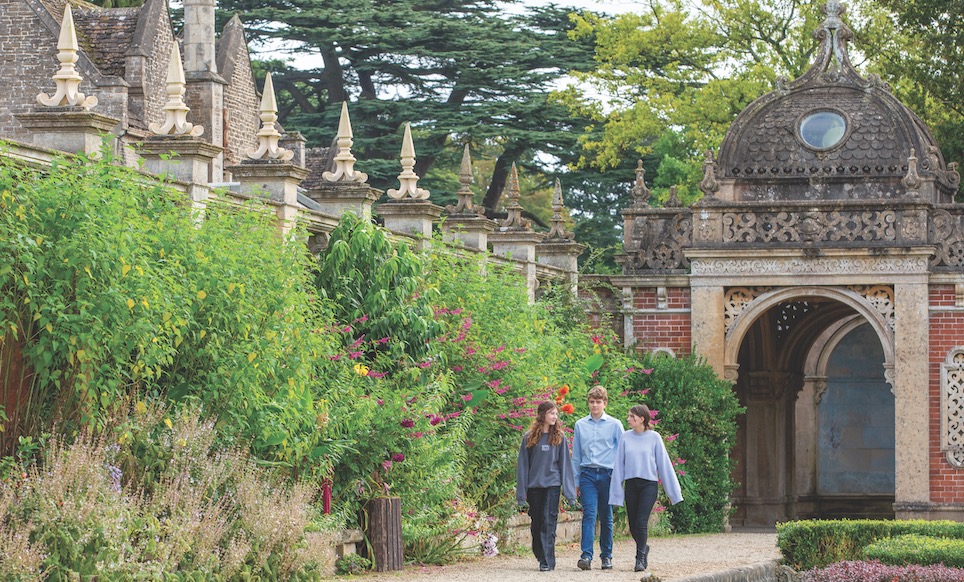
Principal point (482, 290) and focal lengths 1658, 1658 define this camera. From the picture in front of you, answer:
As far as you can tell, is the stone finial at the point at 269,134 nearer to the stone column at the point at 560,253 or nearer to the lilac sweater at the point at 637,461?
the lilac sweater at the point at 637,461

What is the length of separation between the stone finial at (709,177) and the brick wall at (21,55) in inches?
534

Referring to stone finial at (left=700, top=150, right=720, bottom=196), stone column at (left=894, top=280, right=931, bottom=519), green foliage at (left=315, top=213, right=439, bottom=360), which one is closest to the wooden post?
green foliage at (left=315, top=213, right=439, bottom=360)

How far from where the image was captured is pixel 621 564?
1314 cm

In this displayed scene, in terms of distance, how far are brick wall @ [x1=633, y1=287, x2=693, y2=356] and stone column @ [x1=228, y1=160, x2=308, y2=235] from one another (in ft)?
25.8

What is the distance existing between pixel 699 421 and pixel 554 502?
6.83m

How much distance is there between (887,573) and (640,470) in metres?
2.19

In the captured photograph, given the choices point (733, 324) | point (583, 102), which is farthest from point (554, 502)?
point (583, 102)

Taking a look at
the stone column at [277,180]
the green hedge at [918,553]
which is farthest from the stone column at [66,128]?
the green hedge at [918,553]

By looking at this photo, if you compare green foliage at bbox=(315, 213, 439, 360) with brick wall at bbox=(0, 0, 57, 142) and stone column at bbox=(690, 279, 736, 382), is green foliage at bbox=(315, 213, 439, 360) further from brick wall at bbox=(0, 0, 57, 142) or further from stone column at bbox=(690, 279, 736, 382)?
brick wall at bbox=(0, 0, 57, 142)

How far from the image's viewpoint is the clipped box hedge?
1447 centimetres

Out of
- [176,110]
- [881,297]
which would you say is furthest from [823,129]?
[176,110]

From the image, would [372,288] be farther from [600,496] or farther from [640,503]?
[640,503]

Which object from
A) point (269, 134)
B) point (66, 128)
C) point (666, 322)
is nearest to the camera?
point (66, 128)

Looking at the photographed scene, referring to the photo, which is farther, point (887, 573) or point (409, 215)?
point (409, 215)
